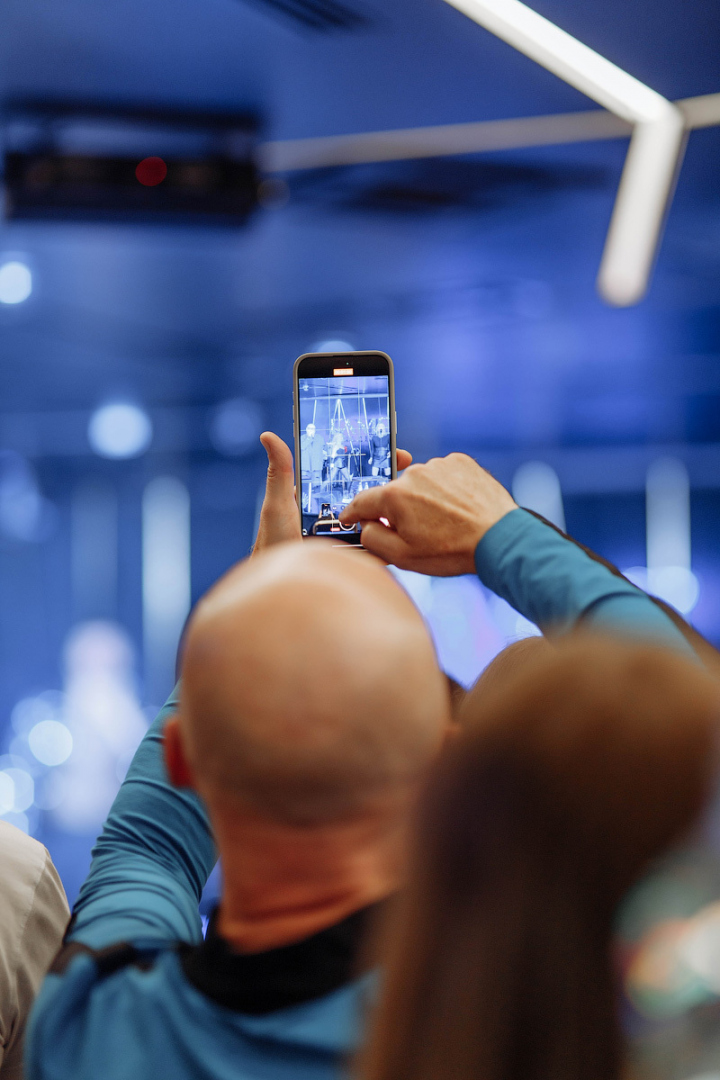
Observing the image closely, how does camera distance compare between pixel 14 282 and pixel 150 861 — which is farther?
pixel 14 282

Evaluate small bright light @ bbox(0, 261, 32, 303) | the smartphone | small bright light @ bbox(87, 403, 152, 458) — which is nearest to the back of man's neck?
the smartphone

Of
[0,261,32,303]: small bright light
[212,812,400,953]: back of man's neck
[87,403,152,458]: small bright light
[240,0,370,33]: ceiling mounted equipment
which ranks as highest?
[240,0,370,33]: ceiling mounted equipment

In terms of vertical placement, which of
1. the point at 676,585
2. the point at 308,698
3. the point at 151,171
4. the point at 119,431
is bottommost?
the point at 676,585

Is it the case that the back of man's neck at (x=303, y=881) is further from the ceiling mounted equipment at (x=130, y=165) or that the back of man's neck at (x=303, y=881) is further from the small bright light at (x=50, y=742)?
the small bright light at (x=50, y=742)

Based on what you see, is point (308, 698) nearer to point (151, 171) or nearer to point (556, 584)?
point (556, 584)

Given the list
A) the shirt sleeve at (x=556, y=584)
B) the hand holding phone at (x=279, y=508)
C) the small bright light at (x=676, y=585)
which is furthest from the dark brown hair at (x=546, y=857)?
the small bright light at (x=676, y=585)

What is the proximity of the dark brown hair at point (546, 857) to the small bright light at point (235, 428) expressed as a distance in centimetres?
344

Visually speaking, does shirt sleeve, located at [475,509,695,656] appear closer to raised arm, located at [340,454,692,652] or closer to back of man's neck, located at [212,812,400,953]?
raised arm, located at [340,454,692,652]

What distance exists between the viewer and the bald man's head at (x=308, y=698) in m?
0.42

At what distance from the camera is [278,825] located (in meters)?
0.44

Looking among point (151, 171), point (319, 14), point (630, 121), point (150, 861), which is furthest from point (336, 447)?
point (630, 121)

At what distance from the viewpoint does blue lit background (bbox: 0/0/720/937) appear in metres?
2.01

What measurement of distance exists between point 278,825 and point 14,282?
3030mm

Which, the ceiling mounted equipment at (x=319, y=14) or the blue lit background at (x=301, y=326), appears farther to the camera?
the blue lit background at (x=301, y=326)
